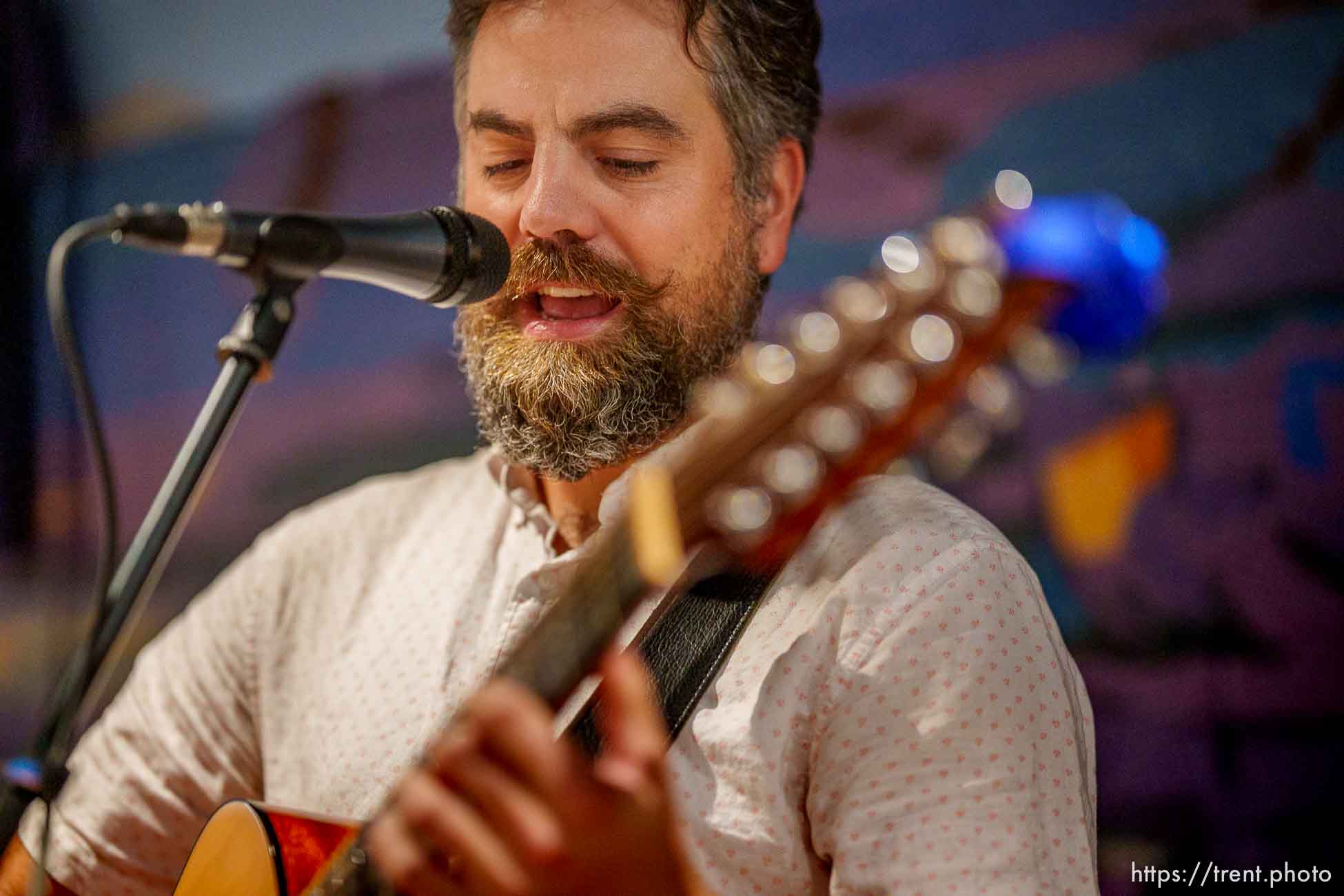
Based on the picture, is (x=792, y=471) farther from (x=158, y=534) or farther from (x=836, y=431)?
(x=158, y=534)

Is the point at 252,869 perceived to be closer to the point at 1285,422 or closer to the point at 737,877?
the point at 737,877

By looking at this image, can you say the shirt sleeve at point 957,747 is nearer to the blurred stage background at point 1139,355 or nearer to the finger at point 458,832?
the finger at point 458,832

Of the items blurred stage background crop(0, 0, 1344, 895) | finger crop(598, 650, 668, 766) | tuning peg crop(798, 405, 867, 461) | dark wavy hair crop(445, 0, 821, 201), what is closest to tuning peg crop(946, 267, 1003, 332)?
tuning peg crop(798, 405, 867, 461)

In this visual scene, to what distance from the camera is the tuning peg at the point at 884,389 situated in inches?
36.8

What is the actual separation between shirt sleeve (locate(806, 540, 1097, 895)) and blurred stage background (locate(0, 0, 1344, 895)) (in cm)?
73

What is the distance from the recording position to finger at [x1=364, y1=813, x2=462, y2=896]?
3.01 ft

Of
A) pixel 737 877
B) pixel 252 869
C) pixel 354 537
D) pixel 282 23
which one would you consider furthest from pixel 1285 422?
pixel 282 23

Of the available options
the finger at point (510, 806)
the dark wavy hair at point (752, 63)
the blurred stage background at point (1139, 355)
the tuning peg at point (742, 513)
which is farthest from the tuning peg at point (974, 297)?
the blurred stage background at point (1139, 355)

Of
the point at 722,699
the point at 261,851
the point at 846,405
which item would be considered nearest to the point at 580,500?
the point at 722,699

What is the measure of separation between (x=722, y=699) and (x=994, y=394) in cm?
62

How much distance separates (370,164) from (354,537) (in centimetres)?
146

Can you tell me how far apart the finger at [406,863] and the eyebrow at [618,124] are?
100 centimetres

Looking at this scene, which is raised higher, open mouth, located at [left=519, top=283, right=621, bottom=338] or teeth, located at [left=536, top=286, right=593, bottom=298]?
teeth, located at [left=536, top=286, right=593, bottom=298]

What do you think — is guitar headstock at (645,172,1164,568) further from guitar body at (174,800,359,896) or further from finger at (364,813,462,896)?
guitar body at (174,800,359,896)
